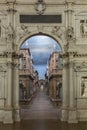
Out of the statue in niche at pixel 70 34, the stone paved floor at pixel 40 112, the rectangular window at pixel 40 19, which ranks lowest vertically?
the stone paved floor at pixel 40 112

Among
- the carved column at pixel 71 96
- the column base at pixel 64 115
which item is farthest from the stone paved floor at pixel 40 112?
the carved column at pixel 71 96

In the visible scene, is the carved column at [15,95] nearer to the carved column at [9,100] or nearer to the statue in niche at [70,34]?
the carved column at [9,100]

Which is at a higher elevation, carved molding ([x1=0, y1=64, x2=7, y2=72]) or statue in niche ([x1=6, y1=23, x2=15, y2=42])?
statue in niche ([x1=6, y1=23, x2=15, y2=42])

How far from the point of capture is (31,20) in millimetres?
25766

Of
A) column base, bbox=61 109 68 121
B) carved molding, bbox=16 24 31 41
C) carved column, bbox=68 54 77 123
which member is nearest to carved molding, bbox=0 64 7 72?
carved molding, bbox=16 24 31 41

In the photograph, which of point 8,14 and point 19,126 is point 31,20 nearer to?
point 8,14

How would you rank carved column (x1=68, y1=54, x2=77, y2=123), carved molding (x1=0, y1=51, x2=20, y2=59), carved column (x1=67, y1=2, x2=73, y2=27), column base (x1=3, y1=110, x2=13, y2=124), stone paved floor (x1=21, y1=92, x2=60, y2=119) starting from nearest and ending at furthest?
column base (x1=3, y1=110, x2=13, y2=124) → carved column (x1=68, y1=54, x2=77, y2=123) → carved molding (x1=0, y1=51, x2=20, y2=59) → carved column (x1=67, y1=2, x2=73, y2=27) → stone paved floor (x1=21, y1=92, x2=60, y2=119)

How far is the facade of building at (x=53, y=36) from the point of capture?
24.9 metres

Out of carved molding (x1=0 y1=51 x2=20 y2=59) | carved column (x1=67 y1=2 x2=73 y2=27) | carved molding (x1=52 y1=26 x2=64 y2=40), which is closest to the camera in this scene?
carved molding (x1=0 y1=51 x2=20 y2=59)

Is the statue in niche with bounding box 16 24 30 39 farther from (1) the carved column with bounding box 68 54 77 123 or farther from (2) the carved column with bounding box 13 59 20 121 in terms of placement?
(1) the carved column with bounding box 68 54 77 123

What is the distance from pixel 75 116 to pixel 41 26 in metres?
6.31

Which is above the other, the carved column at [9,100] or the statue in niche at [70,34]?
the statue in niche at [70,34]

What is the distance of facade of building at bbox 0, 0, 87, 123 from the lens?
24938 millimetres

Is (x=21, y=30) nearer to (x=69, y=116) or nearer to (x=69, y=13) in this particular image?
(x=69, y=13)
